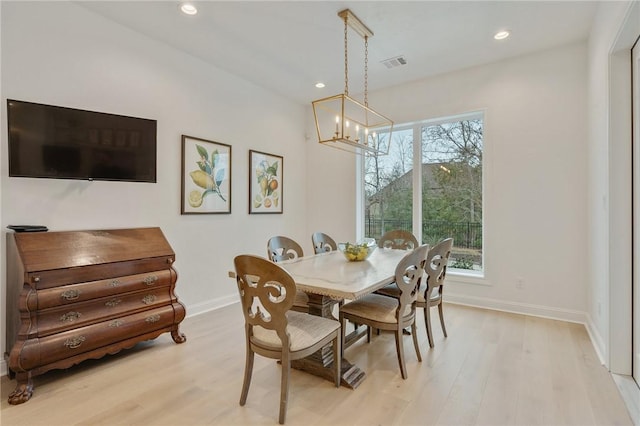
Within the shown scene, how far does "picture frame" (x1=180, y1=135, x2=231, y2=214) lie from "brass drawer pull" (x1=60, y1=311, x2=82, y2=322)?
1496 millimetres

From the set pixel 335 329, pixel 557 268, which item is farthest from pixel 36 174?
pixel 557 268

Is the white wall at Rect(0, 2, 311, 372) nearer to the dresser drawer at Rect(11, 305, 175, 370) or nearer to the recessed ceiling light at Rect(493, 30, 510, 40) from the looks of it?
the dresser drawer at Rect(11, 305, 175, 370)

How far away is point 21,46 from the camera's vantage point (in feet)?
8.16

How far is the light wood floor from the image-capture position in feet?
6.21

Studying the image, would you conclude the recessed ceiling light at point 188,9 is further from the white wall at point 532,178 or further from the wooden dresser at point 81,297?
the white wall at point 532,178

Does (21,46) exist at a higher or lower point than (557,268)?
higher

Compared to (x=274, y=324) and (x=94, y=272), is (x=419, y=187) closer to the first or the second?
(x=274, y=324)

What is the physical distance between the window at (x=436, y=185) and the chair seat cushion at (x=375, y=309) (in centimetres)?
210

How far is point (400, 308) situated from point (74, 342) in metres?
2.40

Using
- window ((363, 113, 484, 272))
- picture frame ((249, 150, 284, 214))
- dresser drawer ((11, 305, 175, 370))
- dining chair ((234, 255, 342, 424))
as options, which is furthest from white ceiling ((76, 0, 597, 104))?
dresser drawer ((11, 305, 175, 370))

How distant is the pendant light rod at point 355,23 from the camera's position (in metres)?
2.85

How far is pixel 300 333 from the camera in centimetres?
201

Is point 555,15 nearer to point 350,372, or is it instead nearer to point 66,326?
point 350,372

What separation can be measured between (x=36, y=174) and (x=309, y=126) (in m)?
3.88
